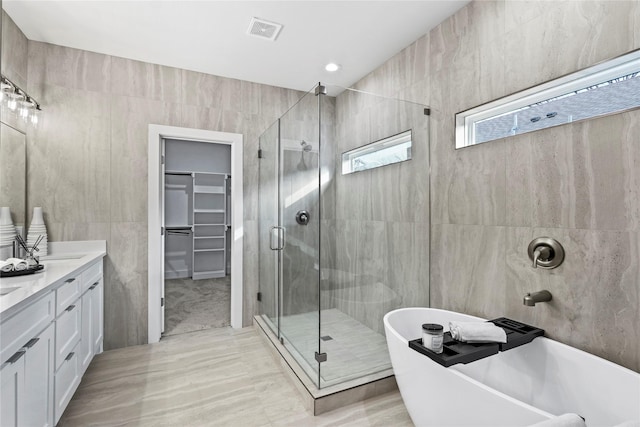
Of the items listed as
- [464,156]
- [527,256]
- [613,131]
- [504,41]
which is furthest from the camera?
[464,156]

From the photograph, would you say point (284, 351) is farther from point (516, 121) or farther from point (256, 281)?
point (516, 121)

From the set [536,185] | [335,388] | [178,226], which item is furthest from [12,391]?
[178,226]

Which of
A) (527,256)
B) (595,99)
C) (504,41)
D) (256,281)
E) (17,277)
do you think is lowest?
(256,281)

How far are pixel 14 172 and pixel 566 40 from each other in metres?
3.81

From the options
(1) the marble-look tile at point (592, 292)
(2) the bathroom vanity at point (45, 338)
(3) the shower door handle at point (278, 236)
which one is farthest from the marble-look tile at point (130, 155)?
(1) the marble-look tile at point (592, 292)

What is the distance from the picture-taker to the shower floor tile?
214 cm

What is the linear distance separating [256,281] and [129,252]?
4.30 ft

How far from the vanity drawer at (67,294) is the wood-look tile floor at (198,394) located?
724mm

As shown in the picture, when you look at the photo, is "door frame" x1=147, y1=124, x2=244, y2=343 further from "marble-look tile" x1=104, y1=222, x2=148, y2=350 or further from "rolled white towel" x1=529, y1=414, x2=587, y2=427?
"rolled white towel" x1=529, y1=414, x2=587, y2=427

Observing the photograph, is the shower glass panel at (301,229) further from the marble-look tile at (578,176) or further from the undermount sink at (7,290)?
the undermount sink at (7,290)

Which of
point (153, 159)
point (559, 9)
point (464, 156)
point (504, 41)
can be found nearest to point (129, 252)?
point (153, 159)

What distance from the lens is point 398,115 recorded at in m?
2.44

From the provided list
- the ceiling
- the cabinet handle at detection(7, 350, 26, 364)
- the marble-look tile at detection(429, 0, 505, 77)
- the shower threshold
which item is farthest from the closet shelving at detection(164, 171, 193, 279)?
the marble-look tile at detection(429, 0, 505, 77)

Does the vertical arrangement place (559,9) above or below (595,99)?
above
